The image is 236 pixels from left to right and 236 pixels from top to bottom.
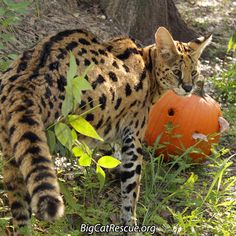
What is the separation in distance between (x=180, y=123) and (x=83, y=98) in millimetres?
1789

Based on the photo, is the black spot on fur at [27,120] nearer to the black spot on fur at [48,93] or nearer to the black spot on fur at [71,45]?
the black spot on fur at [48,93]

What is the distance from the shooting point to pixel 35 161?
10.3 ft

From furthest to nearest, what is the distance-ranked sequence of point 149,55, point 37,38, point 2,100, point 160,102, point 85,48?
point 37,38 → point 160,102 → point 149,55 → point 85,48 → point 2,100

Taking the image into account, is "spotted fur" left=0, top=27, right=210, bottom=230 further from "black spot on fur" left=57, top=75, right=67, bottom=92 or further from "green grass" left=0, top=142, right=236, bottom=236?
"green grass" left=0, top=142, right=236, bottom=236

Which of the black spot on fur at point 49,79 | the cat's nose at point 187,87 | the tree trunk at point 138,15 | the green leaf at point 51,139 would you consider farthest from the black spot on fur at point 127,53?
the tree trunk at point 138,15

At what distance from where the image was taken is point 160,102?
586 centimetres

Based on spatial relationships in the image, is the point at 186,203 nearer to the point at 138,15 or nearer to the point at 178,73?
the point at 178,73

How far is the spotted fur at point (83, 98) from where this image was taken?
321 cm

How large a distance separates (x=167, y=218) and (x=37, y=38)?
309 centimetres

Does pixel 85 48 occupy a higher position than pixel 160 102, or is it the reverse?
pixel 85 48

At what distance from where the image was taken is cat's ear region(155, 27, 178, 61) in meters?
5.13

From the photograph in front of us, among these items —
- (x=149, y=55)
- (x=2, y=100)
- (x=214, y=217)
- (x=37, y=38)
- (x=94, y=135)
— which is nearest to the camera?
(x=94, y=135)

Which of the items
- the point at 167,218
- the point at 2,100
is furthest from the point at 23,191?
the point at 167,218

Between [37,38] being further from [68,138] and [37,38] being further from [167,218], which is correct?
[68,138]
